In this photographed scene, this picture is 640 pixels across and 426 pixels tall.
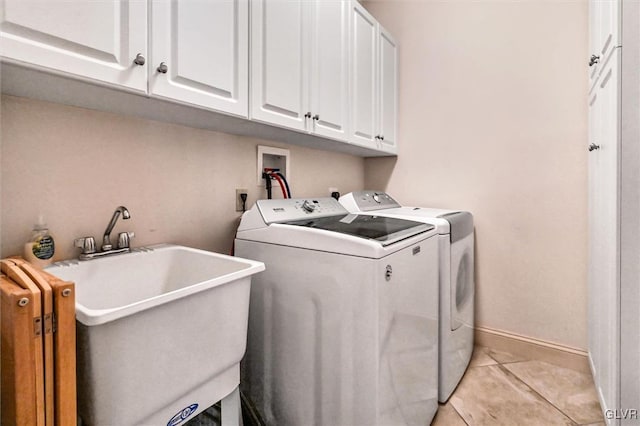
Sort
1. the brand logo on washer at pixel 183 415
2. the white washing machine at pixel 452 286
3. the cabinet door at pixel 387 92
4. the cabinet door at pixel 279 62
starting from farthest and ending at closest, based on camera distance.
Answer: the cabinet door at pixel 387 92, the white washing machine at pixel 452 286, the cabinet door at pixel 279 62, the brand logo on washer at pixel 183 415

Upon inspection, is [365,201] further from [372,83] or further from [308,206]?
[372,83]

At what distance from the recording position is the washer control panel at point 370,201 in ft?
6.46

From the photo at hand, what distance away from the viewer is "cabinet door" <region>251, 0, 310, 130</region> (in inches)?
50.9

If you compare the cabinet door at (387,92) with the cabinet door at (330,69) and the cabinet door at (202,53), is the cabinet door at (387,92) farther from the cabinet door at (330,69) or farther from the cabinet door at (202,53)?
the cabinet door at (202,53)

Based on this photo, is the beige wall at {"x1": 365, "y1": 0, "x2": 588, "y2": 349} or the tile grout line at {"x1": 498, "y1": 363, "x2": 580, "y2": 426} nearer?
the tile grout line at {"x1": 498, "y1": 363, "x2": 580, "y2": 426}

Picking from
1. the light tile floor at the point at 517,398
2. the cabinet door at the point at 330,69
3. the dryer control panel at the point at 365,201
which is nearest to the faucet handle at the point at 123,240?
the light tile floor at the point at 517,398

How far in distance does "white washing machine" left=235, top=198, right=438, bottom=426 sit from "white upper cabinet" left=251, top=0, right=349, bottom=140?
1.49 feet

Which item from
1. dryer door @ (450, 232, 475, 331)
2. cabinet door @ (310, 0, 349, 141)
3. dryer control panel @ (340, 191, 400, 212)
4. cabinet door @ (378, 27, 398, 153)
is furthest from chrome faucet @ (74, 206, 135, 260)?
cabinet door @ (378, 27, 398, 153)

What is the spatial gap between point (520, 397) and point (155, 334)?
1.87 meters

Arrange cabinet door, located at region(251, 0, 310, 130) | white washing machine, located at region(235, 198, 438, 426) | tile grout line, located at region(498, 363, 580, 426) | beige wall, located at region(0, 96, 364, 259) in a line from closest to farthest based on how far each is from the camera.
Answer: beige wall, located at region(0, 96, 364, 259) < white washing machine, located at region(235, 198, 438, 426) < cabinet door, located at region(251, 0, 310, 130) < tile grout line, located at region(498, 363, 580, 426)

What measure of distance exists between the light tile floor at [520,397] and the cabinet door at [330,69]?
5.20 ft

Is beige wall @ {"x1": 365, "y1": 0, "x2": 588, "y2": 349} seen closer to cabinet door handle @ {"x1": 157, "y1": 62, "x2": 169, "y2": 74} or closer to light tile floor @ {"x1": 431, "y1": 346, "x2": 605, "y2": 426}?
light tile floor @ {"x1": 431, "y1": 346, "x2": 605, "y2": 426}

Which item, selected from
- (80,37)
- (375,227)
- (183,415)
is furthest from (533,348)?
(80,37)

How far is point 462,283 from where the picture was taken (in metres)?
1.88
